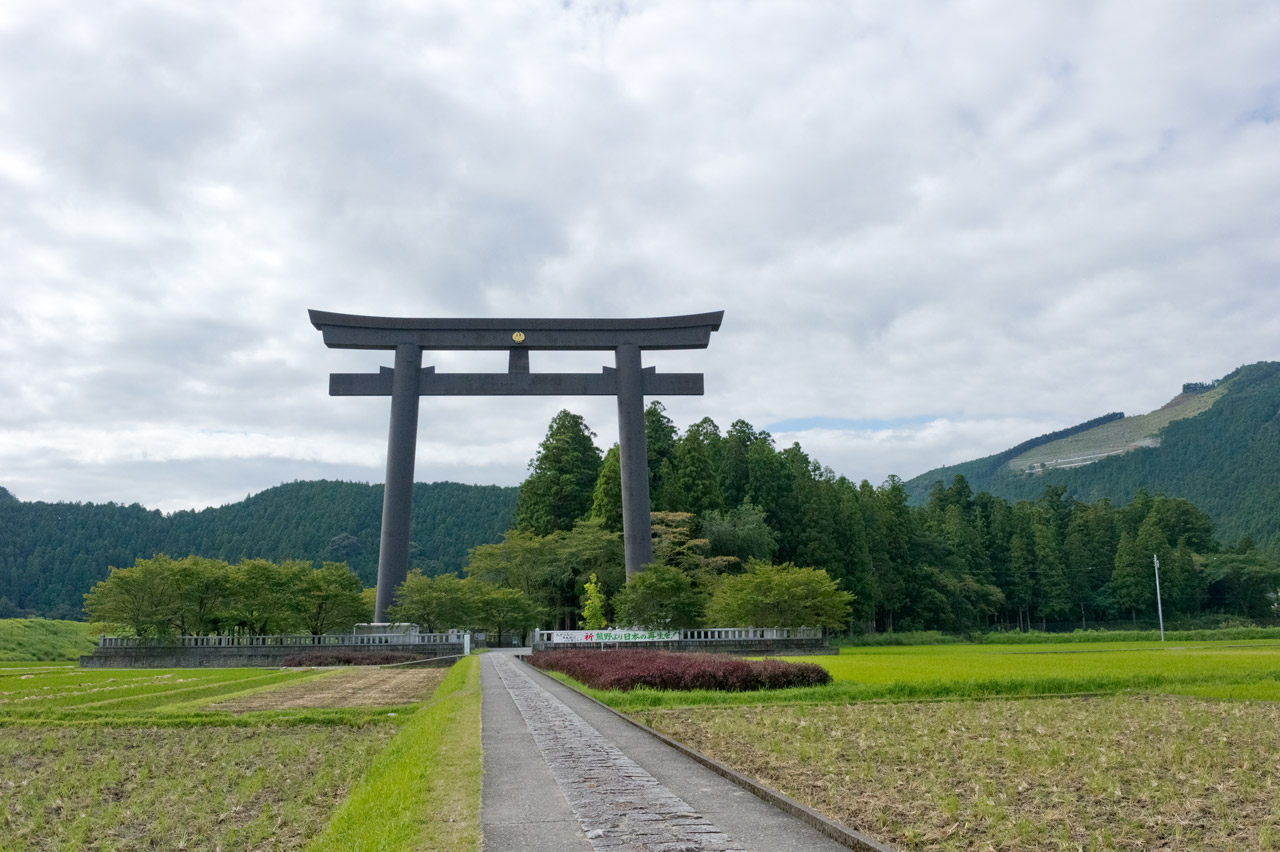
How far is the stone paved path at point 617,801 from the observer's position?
585 centimetres

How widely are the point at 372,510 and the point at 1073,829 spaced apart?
468ft

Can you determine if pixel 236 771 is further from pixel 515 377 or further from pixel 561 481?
pixel 561 481

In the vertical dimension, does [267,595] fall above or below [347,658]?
above

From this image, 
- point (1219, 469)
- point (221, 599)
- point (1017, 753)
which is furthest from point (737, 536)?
point (1219, 469)

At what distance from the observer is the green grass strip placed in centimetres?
587

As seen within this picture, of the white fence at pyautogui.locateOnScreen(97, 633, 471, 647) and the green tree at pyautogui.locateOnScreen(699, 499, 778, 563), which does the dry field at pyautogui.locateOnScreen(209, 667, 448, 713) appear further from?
the green tree at pyautogui.locateOnScreen(699, 499, 778, 563)

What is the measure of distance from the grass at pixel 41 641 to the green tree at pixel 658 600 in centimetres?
2413

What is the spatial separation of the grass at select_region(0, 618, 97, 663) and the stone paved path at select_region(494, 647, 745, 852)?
123 ft

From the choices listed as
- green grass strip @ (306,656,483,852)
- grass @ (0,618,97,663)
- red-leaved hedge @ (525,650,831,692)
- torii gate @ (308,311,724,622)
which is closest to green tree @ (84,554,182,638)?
grass @ (0,618,97,663)

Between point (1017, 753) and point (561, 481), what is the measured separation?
187 feet

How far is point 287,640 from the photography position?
1502 inches

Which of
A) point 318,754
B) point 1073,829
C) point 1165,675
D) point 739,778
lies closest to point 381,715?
point 318,754

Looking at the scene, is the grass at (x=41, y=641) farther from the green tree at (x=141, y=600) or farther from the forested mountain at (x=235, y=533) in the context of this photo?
the forested mountain at (x=235, y=533)

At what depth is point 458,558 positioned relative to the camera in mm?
127438
